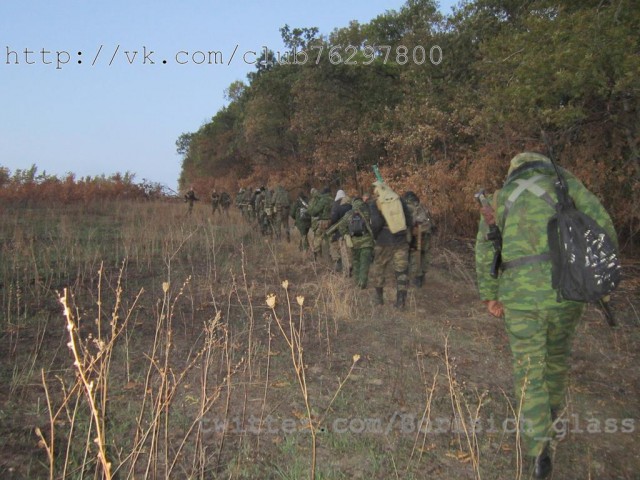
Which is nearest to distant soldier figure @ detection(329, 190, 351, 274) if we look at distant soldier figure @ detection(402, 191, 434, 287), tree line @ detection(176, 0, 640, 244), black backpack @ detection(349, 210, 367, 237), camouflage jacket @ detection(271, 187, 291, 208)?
black backpack @ detection(349, 210, 367, 237)

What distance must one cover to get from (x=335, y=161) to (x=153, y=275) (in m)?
11.9

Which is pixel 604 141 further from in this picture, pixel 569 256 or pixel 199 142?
pixel 199 142

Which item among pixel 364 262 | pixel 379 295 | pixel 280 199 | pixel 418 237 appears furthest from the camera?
pixel 280 199

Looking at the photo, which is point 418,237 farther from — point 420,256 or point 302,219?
point 302,219

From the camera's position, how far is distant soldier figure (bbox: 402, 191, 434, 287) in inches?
305

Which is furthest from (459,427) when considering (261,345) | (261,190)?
(261,190)

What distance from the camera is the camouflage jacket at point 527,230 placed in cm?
276

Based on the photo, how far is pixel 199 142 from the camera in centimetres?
3375

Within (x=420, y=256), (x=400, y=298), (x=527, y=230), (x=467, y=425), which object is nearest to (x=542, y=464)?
(x=467, y=425)

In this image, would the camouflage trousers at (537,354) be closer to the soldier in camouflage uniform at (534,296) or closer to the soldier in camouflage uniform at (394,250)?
the soldier in camouflage uniform at (534,296)

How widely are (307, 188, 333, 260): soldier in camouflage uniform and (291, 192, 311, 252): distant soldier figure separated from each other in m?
0.44

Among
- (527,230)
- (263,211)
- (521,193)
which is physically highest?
(263,211)

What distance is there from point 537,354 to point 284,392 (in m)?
1.89

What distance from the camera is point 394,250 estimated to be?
6.79 metres
